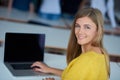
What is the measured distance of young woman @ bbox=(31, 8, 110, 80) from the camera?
1.63 m

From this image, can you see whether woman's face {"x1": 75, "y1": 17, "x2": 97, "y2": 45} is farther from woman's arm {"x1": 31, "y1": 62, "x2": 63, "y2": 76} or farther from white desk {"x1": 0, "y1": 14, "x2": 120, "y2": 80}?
white desk {"x1": 0, "y1": 14, "x2": 120, "y2": 80}

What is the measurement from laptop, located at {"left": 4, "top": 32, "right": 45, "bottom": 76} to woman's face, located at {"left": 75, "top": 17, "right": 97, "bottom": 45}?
0.48 metres

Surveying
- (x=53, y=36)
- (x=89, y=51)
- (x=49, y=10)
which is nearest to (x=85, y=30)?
(x=89, y=51)

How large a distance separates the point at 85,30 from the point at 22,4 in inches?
156

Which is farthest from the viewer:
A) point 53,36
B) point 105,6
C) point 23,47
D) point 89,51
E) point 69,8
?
point 69,8

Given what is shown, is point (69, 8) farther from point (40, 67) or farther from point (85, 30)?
point (85, 30)

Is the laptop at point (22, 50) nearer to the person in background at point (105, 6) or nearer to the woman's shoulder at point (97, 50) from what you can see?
the woman's shoulder at point (97, 50)

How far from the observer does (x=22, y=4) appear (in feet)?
18.4

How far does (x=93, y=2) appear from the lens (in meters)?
4.64

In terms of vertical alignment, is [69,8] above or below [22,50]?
above

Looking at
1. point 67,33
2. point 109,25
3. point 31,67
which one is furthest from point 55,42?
point 109,25

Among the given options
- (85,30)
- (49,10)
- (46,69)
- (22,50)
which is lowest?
(46,69)

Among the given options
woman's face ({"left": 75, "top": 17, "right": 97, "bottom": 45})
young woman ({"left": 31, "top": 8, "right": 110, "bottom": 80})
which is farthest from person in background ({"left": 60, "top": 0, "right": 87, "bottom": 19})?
woman's face ({"left": 75, "top": 17, "right": 97, "bottom": 45})

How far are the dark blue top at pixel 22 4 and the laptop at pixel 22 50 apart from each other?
330cm
